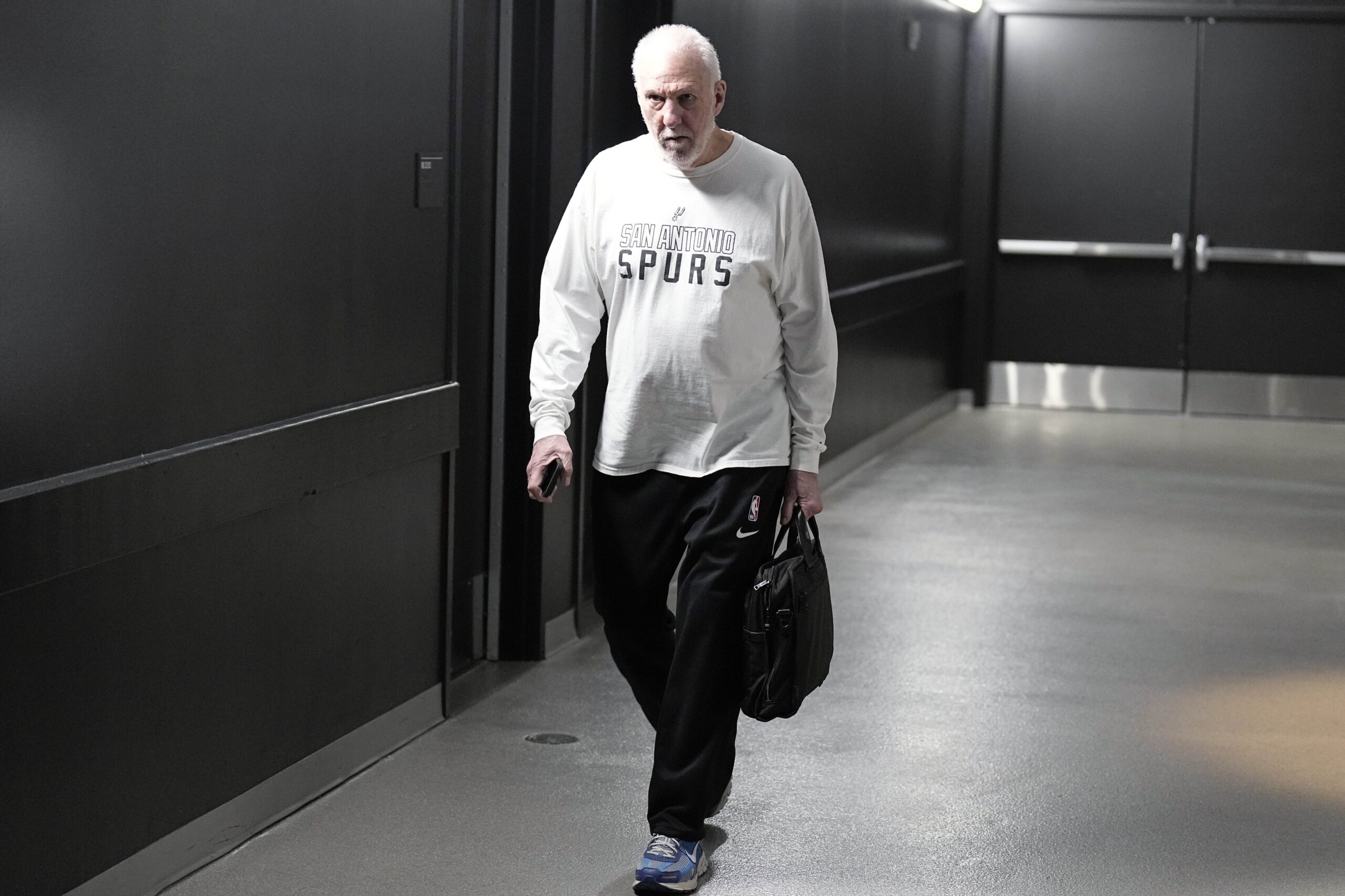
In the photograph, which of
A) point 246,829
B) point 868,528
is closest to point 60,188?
point 246,829

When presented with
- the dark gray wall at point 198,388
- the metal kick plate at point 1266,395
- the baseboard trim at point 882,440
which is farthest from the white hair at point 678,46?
the metal kick plate at point 1266,395

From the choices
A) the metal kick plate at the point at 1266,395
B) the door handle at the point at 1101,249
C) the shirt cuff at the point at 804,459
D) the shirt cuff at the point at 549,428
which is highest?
the door handle at the point at 1101,249

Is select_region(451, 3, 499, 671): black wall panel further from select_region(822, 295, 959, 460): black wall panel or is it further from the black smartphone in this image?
select_region(822, 295, 959, 460): black wall panel

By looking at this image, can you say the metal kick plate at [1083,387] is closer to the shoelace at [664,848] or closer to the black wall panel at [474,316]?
the black wall panel at [474,316]

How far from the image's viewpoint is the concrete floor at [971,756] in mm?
3354

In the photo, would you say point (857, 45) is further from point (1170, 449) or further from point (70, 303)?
point (70, 303)

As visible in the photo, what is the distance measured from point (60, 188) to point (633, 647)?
1395 millimetres

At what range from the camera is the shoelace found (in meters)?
3.20

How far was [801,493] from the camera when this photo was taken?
3246mm

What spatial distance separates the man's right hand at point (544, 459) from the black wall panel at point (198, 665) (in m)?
0.61

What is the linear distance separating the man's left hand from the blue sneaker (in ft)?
2.18

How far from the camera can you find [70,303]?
2.74 m

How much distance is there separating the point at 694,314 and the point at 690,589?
20.8 inches

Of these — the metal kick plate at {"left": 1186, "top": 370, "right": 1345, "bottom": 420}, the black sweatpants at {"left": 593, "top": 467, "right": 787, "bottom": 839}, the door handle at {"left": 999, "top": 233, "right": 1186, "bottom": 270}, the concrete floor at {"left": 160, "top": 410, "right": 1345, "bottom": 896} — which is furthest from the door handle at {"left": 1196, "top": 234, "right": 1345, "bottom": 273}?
the black sweatpants at {"left": 593, "top": 467, "right": 787, "bottom": 839}
